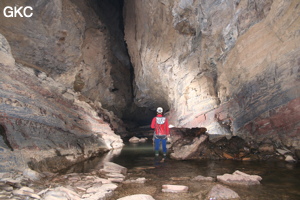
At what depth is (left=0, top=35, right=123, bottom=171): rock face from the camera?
183 inches

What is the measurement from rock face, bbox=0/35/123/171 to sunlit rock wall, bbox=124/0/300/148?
541 cm

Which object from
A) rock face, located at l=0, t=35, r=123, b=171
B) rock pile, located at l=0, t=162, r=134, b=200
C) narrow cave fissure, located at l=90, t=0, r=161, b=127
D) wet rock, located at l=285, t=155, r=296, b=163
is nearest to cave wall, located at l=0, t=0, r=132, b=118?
narrow cave fissure, located at l=90, t=0, r=161, b=127

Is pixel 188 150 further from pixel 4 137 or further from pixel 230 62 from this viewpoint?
pixel 4 137

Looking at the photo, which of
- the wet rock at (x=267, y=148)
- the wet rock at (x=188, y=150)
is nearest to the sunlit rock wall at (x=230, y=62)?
the wet rock at (x=267, y=148)

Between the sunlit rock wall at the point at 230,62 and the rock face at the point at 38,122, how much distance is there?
541 centimetres

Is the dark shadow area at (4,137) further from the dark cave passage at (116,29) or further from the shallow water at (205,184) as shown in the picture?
the dark cave passage at (116,29)

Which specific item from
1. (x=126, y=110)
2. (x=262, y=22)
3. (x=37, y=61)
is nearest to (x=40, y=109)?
(x=37, y=61)

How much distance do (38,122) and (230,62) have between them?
7.18 m

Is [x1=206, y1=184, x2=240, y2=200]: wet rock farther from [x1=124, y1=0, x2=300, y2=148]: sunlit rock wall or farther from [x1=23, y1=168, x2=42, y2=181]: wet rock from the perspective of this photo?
[x1=124, y1=0, x2=300, y2=148]: sunlit rock wall

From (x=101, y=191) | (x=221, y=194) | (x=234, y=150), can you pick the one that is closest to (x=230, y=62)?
(x=234, y=150)

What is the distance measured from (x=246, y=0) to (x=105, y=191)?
715 centimetres

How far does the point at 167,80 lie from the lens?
13203mm

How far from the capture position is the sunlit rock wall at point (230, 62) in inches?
223

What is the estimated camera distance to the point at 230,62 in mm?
7805
